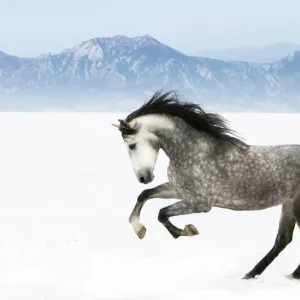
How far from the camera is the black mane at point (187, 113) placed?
7.13 meters

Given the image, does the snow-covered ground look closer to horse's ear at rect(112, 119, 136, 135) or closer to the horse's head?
the horse's head

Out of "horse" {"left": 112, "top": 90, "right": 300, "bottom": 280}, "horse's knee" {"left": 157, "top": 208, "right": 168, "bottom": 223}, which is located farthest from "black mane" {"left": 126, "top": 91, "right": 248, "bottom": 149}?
"horse's knee" {"left": 157, "top": 208, "right": 168, "bottom": 223}

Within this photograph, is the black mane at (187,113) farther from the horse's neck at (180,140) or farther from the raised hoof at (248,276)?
the raised hoof at (248,276)

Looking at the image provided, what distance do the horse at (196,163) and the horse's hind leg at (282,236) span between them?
21.0 inches

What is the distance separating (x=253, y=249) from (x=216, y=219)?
1909 mm

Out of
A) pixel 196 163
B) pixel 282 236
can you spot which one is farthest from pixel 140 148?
pixel 282 236

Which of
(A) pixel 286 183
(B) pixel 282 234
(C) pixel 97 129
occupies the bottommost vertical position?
(C) pixel 97 129

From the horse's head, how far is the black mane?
22cm

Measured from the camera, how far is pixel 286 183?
7387 millimetres

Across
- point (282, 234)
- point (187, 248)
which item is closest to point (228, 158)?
point (282, 234)

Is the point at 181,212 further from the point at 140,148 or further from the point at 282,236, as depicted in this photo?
the point at 282,236

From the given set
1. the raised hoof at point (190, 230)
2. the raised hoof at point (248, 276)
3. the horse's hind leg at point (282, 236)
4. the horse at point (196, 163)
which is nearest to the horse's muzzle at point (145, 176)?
the horse at point (196, 163)

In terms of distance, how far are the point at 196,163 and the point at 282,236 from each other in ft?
5.59

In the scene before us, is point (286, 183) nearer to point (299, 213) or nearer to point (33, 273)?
point (299, 213)
